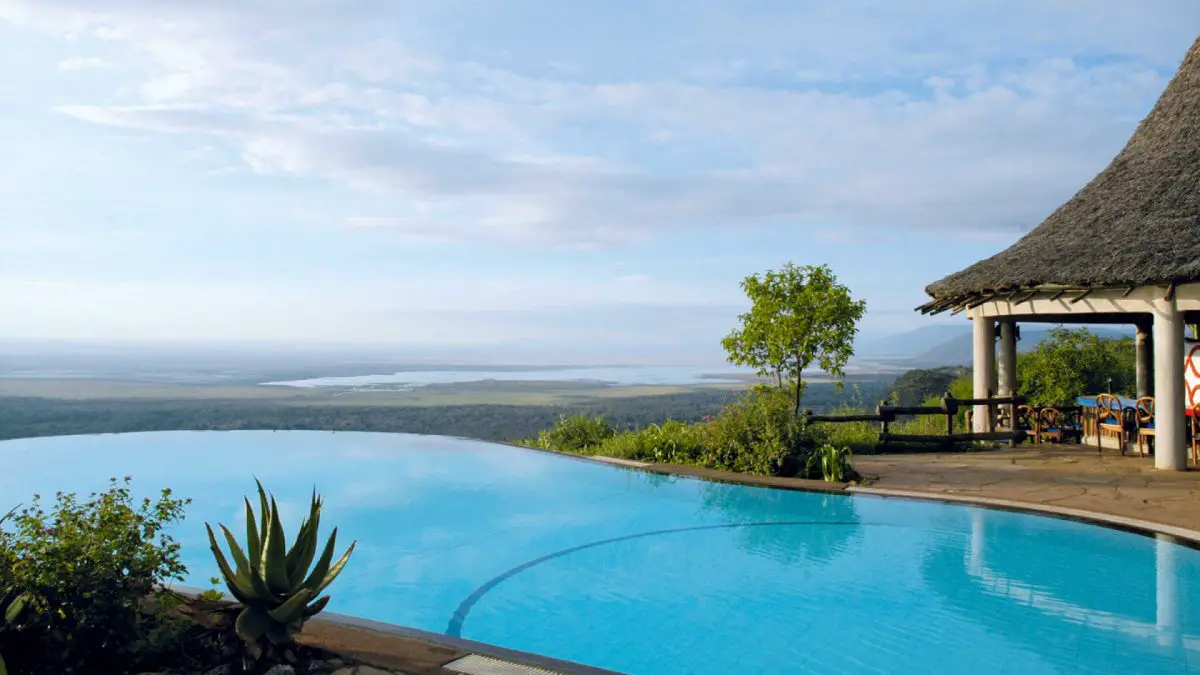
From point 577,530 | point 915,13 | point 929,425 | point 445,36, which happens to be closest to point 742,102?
point 915,13

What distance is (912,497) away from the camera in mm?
9672

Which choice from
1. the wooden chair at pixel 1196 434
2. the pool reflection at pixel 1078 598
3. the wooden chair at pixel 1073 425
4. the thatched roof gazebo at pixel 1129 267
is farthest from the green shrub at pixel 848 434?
the wooden chair at pixel 1196 434

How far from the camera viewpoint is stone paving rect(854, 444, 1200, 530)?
8.91m

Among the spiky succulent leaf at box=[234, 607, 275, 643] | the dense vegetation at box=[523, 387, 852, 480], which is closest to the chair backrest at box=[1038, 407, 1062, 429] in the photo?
the dense vegetation at box=[523, 387, 852, 480]

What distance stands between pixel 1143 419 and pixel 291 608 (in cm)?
1333

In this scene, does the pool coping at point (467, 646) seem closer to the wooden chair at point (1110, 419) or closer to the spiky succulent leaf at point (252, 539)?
the spiky succulent leaf at point (252, 539)

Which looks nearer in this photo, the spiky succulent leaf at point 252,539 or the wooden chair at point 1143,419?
the spiky succulent leaf at point 252,539

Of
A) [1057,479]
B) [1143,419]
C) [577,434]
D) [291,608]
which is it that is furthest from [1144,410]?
[291,608]

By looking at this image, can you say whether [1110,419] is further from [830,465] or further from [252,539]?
[252,539]

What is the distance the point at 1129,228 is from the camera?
1203cm

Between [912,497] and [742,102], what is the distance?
8.08 metres

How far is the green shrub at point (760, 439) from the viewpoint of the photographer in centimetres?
1118

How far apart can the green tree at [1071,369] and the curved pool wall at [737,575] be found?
10347 mm

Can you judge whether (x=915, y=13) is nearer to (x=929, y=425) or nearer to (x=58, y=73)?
(x=929, y=425)
